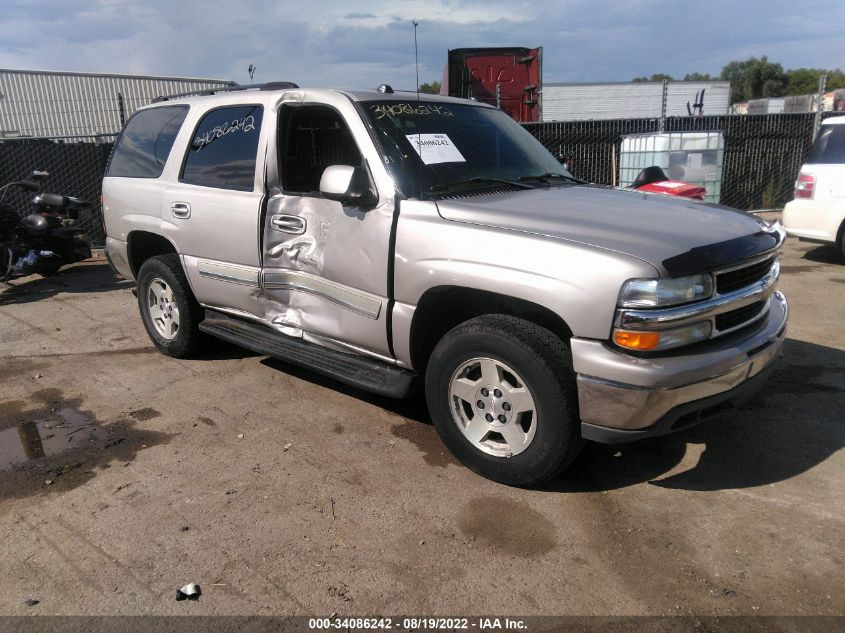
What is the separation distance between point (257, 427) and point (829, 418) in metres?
3.52

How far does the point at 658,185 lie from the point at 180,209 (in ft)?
13.6

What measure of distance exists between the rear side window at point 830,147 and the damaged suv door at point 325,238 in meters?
6.53

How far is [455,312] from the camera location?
11.7 ft

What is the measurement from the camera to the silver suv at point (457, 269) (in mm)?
2816

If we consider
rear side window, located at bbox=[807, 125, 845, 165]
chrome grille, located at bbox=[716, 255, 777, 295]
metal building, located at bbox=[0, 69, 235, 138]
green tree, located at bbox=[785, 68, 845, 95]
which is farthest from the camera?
green tree, located at bbox=[785, 68, 845, 95]

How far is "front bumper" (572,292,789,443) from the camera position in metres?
2.76

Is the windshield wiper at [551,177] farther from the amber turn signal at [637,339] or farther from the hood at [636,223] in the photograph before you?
the amber turn signal at [637,339]

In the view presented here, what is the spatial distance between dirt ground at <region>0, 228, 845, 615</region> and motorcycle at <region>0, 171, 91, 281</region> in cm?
415

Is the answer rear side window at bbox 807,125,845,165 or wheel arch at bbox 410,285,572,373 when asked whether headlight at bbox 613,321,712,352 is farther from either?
rear side window at bbox 807,125,845,165

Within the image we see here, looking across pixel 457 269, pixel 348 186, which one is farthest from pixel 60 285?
pixel 457 269

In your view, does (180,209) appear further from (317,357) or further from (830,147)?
(830,147)

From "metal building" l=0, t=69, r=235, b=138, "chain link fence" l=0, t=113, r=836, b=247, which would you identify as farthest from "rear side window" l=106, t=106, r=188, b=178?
"metal building" l=0, t=69, r=235, b=138

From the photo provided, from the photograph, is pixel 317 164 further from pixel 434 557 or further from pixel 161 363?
pixel 434 557

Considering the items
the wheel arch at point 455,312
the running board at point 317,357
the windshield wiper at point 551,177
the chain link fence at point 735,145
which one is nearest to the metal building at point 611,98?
the chain link fence at point 735,145
